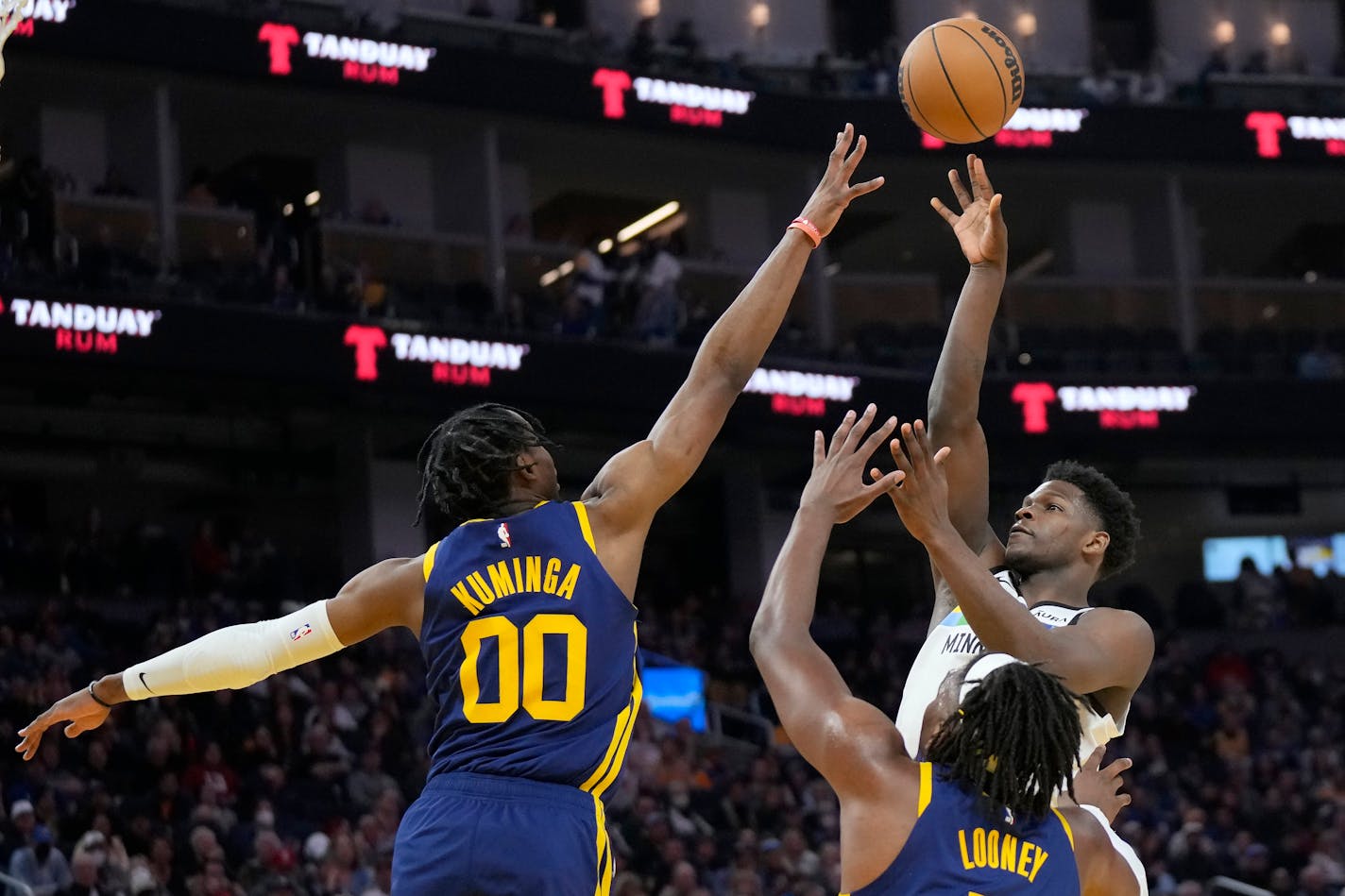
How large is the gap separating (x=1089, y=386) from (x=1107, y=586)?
370 centimetres

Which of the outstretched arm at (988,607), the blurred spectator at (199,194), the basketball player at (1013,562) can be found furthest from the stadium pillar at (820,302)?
the outstretched arm at (988,607)

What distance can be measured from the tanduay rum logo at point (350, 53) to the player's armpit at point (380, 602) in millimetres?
16436

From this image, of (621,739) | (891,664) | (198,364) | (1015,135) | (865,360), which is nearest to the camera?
(621,739)

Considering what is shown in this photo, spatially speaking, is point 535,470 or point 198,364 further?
point 198,364

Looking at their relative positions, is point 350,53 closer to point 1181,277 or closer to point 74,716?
point 1181,277

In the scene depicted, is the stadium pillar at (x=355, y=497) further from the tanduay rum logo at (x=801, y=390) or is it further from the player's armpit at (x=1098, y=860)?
the player's armpit at (x=1098, y=860)

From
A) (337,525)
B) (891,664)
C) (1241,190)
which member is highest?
(1241,190)

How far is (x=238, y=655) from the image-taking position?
4.52 m

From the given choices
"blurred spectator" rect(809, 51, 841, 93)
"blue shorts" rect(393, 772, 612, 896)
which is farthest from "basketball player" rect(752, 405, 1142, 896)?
"blurred spectator" rect(809, 51, 841, 93)

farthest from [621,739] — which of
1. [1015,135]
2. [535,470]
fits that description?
[1015,135]

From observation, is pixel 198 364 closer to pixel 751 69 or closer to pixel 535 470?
pixel 751 69

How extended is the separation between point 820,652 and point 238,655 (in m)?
1.36

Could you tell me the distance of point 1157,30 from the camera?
28406mm

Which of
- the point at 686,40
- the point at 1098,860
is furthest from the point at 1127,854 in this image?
the point at 686,40
